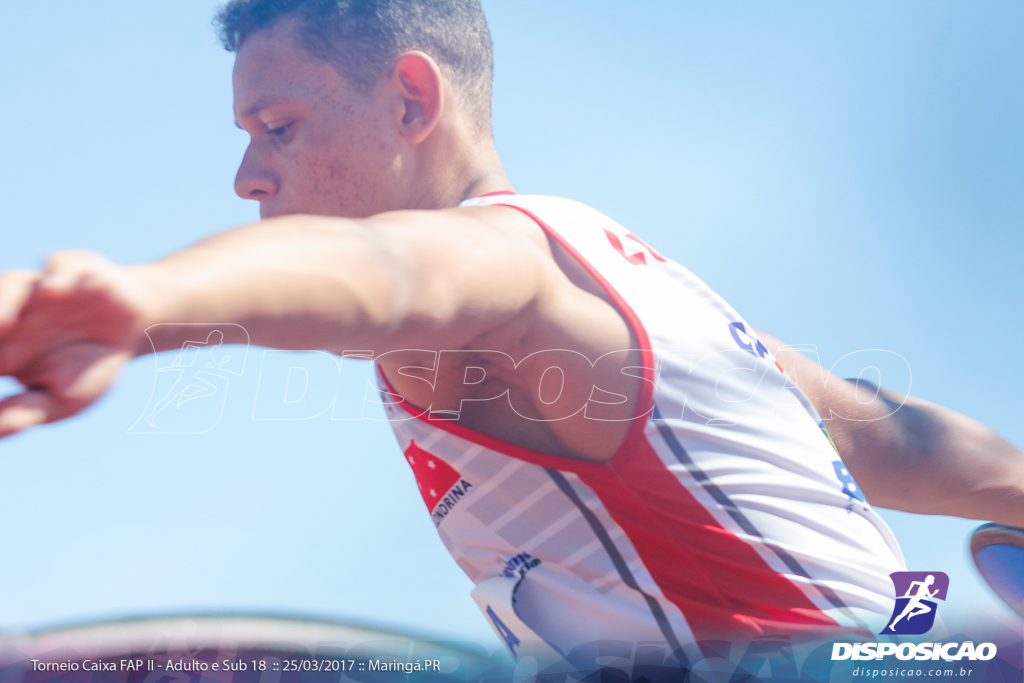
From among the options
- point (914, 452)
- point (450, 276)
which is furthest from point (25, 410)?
point (914, 452)

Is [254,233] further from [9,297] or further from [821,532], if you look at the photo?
[821,532]

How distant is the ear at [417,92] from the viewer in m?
1.72

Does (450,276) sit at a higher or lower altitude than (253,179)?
lower

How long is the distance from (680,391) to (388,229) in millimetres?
651

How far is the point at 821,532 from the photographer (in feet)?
4.88

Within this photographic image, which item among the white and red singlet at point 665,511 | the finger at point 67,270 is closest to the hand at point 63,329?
the finger at point 67,270

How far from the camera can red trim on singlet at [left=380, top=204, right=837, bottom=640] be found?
4.48 ft

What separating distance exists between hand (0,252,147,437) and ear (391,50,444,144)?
1153mm

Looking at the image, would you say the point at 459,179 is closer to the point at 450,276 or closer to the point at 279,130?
the point at 279,130

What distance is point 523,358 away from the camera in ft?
4.11

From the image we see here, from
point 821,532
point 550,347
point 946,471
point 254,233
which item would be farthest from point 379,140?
point 946,471

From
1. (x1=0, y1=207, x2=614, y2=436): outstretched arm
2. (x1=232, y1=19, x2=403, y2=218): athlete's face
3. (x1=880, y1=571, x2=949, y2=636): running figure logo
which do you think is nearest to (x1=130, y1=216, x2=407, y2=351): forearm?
(x1=0, y1=207, x2=614, y2=436): outstretched arm

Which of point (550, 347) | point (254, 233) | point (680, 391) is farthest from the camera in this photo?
point (680, 391)

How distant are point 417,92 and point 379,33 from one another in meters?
0.17
